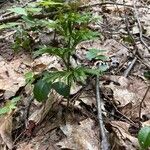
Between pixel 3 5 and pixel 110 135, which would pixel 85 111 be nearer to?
pixel 110 135

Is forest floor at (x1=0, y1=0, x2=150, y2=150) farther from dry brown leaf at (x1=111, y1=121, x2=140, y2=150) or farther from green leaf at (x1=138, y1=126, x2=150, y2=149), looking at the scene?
green leaf at (x1=138, y1=126, x2=150, y2=149)

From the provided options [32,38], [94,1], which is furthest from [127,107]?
[94,1]

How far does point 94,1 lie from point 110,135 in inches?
99.6

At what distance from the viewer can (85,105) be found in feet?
7.76

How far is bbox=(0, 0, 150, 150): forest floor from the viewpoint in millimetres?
2143

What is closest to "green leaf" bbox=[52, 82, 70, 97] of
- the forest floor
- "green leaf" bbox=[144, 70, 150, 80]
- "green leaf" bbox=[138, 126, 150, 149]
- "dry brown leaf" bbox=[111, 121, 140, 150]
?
the forest floor

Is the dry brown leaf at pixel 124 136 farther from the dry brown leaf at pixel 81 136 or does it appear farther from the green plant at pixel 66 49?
the green plant at pixel 66 49

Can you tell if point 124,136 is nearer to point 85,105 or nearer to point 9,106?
point 85,105

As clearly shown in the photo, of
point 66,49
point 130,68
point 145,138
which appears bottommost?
point 130,68

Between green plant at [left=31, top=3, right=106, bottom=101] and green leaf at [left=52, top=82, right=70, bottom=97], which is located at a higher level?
green plant at [left=31, top=3, right=106, bottom=101]

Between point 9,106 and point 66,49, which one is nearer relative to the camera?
point 66,49

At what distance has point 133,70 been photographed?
2.79m

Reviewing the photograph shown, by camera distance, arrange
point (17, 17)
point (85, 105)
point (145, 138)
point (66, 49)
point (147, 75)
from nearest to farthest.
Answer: point (145, 138) → point (66, 49) → point (85, 105) → point (147, 75) → point (17, 17)

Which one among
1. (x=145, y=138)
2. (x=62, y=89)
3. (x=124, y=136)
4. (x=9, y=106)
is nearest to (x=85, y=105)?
(x=62, y=89)
